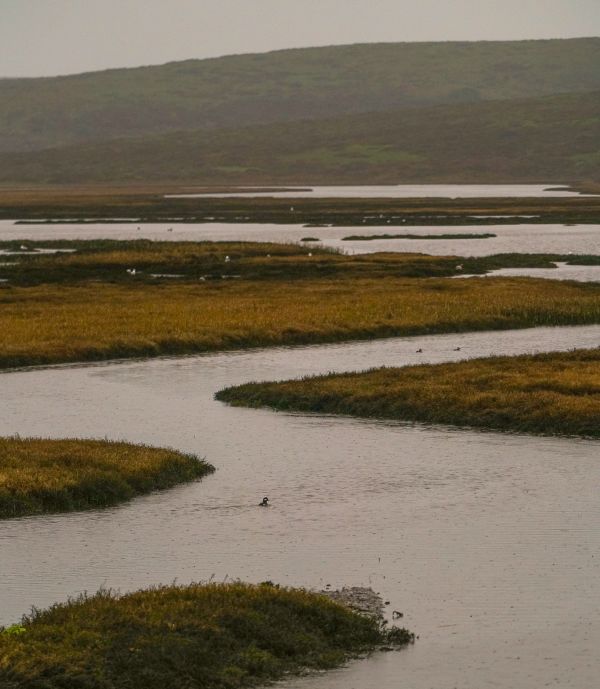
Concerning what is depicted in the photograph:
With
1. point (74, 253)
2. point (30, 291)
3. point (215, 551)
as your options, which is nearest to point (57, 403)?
point (215, 551)

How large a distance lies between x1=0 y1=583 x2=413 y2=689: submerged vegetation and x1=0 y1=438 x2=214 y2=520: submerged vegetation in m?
6.61

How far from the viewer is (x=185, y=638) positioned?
741 inches

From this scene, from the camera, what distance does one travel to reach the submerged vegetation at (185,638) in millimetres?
17797

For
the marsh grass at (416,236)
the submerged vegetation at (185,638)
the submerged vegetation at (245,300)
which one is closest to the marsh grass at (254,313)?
the submerged vegetation at (245,300)

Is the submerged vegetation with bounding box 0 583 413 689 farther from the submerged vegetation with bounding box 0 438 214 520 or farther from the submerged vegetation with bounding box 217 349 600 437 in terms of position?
the submerged vegetation with bounding box 217 349 600 437

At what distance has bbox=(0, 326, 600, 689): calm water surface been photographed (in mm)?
19625

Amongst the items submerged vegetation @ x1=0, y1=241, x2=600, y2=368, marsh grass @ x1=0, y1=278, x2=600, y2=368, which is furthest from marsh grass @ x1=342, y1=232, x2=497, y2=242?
marsh grass @ x1=0, y1=278, x2=600, y2=368

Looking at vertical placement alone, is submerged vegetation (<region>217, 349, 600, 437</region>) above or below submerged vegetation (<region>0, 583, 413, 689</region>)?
below

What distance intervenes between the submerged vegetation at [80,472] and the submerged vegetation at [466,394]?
7767mm

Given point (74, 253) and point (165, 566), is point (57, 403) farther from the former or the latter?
point (74, 253)

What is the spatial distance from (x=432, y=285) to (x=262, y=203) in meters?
103

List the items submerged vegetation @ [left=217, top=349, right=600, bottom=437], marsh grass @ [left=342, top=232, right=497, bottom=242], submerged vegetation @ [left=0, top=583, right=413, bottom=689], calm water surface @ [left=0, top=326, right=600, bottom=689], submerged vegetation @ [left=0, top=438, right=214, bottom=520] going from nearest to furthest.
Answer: submerged vegetation @ [left=0, top=583, right=413, bottom=689], calm water surface @ [left=0, top=326, right=600, bottom=689], submerged vegetation @ [left=0, top=438, right=214, bottom=520], submerged vegetation @ [left=217, top=349, right=600, bottom=437], marsh grass @ [left=342, top=232, right=497, bottom=242]

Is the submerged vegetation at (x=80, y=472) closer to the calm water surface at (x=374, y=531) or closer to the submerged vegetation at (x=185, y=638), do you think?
the calm water surface at (x=374, y=531)

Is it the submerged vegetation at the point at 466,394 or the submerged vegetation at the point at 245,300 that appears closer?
the submerged vegetation at the point at 466,394
